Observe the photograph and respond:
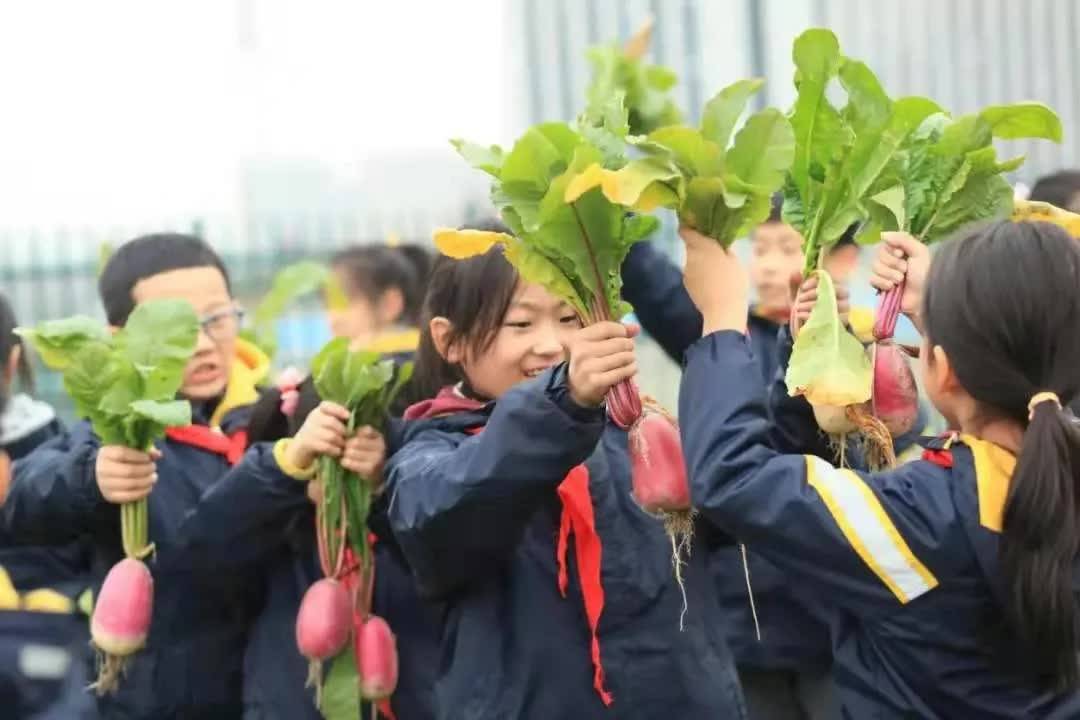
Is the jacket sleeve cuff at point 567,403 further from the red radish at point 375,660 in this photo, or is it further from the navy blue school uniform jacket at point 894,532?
the red radish at point 375,660

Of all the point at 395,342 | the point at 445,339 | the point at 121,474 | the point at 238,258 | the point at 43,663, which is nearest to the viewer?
the point at 43,663

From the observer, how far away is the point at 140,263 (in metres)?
3.62

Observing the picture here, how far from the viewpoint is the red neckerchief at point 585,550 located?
95.4 inches

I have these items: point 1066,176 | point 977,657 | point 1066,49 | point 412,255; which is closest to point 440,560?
Answer: point 977,657

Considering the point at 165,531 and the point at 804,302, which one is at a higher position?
the point at 804,302

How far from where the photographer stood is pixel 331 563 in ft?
9.85

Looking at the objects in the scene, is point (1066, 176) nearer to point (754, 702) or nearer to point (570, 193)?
point (754, 702)

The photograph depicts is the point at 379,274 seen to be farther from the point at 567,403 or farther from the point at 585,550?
the point at 567,403

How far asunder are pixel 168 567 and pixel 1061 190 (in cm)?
197

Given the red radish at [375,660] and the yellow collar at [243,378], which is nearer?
the red radish at [375,660]

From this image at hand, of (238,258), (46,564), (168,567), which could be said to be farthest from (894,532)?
(238,258)

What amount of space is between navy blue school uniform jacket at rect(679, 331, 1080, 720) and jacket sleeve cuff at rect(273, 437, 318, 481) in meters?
1.08

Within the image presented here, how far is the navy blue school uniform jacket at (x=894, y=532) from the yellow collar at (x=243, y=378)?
175 cm

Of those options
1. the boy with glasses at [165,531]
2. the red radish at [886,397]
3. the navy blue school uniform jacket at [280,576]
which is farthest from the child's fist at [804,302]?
the boy with glasses at [165,531]
